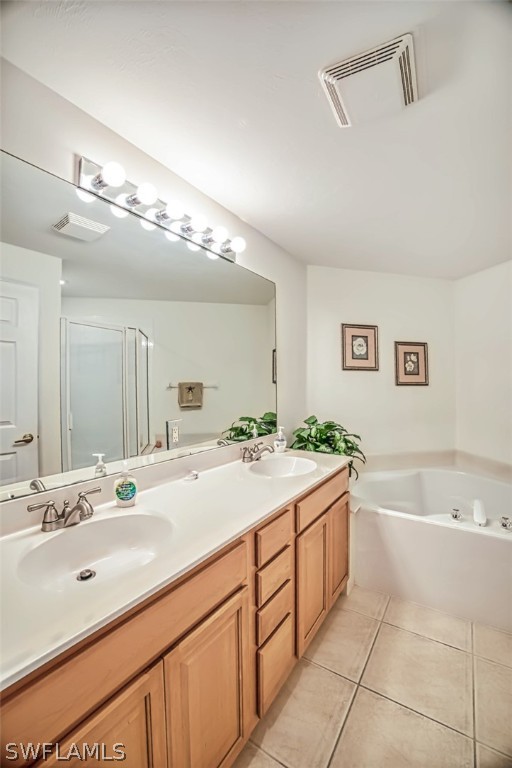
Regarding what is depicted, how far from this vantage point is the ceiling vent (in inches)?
36.3

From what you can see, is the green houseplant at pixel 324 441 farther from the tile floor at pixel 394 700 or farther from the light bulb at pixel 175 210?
the light bulb at pixel 175 210

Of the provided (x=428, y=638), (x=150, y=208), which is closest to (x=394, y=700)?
(x=428, y=638)

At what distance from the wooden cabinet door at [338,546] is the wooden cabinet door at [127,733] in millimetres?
1097

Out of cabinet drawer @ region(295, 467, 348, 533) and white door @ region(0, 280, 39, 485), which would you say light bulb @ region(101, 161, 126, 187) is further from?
cabinet drawer @ region(295, 467, 348, 533)

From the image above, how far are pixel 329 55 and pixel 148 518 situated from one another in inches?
60.9

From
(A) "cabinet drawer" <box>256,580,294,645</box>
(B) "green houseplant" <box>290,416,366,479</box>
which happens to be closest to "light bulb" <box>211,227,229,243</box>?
(B) "green houseplant" <box>290,416,366,479</box>

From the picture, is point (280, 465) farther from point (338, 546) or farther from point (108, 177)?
point (108, 177)

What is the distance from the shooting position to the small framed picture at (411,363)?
2.87 meters

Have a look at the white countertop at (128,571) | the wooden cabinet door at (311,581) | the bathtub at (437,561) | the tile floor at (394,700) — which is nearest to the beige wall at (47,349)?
the white countertop at (128,571)

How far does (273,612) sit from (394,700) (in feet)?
2.29

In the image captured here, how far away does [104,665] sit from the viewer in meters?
A: 0.62

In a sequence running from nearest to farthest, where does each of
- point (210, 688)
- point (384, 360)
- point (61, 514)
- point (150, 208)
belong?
point (210, 688)
point (61, 514)
point (150, 208)
point (384, 360)

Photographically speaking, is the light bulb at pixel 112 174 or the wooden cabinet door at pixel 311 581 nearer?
the light bulb at pixel 112 174

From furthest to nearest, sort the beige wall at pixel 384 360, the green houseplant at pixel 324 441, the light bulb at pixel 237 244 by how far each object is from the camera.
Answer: the beige wall at pixel 384 360 < the green houseplant at pixel 324 441 < the light bulb at pixel 237 244
